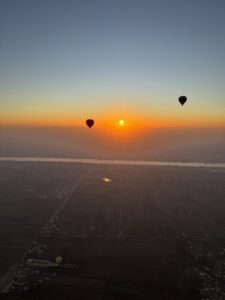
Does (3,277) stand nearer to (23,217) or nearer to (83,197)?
(23,217)

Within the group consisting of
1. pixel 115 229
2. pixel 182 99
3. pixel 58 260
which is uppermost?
pixel 182 99

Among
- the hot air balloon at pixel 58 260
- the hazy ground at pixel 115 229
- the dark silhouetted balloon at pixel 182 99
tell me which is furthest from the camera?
the dark silhouetted balloon at pixel 182 99

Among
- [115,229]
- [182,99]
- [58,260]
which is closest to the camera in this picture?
[58,260]

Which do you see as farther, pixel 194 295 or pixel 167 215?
pixel 167 215

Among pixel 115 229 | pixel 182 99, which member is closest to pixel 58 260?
pixel 115 229

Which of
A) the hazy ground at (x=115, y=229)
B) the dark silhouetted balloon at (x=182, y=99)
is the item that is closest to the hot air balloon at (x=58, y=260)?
the hazy ground at (x=115, y=229)

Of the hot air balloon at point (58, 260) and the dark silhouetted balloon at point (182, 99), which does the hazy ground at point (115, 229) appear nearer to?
the hot air balloon at point (58, 260)

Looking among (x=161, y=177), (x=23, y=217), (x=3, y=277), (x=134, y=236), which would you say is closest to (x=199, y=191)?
(x=161, y=177)

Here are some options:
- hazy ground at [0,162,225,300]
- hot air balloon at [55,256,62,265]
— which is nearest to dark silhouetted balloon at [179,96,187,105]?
hazy ground at [0,162,225,300]

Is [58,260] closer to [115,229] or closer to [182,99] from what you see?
[115,229]

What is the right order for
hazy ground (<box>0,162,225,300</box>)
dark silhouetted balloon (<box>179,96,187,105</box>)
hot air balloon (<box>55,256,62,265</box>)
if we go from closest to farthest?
1. hazy ground (<box>0,162,225,300</box>)
2. hot air balloon (<box>55,256,62,265</box>)
3. dark silhouetted balloon (<box>179,96,187,105</box>)

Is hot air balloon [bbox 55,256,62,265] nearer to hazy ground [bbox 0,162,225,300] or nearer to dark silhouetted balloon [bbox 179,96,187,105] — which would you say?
hazy ground [bbox 0,162,225,300]
